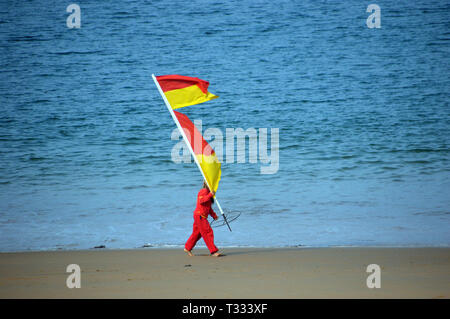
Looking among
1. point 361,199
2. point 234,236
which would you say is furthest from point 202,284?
point 361,199

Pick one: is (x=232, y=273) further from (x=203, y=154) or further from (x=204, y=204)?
(x=203, y=154)

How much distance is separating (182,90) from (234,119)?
1954 cm

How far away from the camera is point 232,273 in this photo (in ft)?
22.3

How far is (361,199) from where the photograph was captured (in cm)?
1254

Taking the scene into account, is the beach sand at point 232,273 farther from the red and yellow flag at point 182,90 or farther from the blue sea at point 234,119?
the red and yellow flag at point 182,90

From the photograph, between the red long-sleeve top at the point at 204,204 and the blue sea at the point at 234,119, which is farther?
the blue sea at the point at 234,119

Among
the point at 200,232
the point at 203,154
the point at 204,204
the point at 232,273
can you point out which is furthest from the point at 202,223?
the point at 232,273

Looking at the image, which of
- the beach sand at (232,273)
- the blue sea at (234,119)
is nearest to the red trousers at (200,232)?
the beach sand at (232,273)

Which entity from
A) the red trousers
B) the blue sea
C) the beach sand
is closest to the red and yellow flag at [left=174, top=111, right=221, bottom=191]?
the red trousers

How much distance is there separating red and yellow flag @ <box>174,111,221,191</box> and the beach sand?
1.17 metres

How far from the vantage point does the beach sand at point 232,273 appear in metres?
5.93

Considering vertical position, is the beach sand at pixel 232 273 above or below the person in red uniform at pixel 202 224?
below

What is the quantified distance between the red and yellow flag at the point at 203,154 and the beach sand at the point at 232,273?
1174mm
